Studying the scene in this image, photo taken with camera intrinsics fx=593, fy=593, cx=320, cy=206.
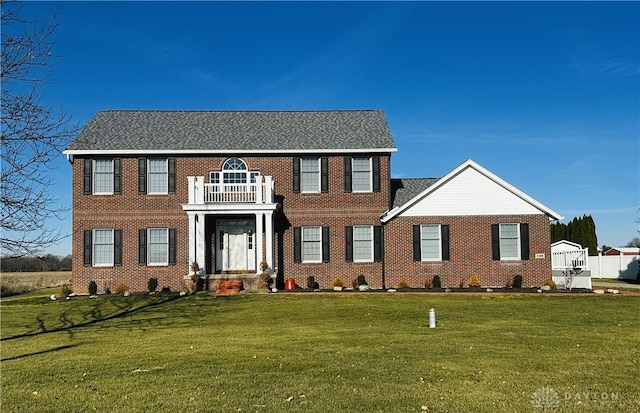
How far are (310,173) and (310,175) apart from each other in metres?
0.09

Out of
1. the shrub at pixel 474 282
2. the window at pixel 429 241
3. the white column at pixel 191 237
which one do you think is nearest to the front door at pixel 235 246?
the white column at pixel 191 237

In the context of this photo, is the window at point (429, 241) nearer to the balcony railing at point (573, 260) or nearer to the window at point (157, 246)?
the balcony railing at point (573, 260)

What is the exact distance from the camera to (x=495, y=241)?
25.8m

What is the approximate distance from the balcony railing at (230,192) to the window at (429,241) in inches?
260

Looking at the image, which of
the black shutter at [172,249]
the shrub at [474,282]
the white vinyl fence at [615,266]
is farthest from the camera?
the white vinyl fence at [615,266]

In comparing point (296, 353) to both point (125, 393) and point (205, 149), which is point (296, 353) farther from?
point (205, 149)

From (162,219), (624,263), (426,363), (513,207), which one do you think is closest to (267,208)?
(162,219)

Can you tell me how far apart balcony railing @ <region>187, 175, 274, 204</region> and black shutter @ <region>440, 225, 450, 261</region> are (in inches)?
297

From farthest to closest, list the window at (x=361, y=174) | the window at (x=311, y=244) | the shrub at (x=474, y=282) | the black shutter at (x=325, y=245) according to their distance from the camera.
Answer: the window at (x=361, y=174) → the window at (x=311, y=244) → the black shutter at (x=325, y=245) → the shrub at (x=474, y=282)

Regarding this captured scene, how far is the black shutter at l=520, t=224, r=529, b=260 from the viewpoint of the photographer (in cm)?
2566

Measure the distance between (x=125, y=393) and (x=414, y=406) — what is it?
3.81 m

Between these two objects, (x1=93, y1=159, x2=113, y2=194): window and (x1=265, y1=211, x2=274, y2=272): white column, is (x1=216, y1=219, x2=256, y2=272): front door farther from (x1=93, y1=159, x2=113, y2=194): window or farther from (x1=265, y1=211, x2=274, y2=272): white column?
(x1=93, y1=159, x2=113, y2=194): window

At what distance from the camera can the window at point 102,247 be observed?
2572cm

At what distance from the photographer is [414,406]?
7195 millimetres
